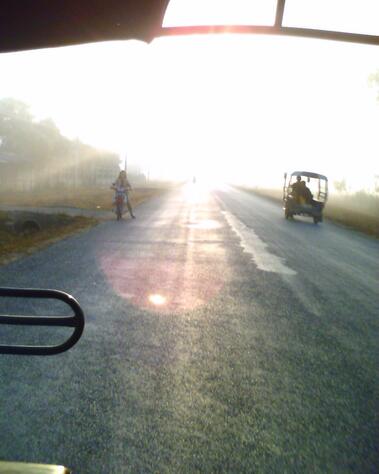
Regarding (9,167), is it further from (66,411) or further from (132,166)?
(132,166)

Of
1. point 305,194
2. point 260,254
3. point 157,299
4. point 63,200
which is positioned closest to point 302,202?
point 305,194

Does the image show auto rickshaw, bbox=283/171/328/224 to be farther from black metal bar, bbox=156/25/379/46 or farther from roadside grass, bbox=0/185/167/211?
black metal bar, bbox=156/25/379/46

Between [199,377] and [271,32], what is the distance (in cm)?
266

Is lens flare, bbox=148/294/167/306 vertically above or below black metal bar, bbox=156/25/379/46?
below

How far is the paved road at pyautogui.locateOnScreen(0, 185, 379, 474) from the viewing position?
245 cm

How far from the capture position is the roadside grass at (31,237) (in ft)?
28.9

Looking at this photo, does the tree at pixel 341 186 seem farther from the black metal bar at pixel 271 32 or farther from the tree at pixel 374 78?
the black metal bar at pixel 271 32

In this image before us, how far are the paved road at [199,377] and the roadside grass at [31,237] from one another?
4.89 ft

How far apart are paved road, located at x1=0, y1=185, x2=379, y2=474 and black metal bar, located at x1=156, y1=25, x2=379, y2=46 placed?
244 cm

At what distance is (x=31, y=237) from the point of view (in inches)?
479

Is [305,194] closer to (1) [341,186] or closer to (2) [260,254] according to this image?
(2) [260,254]

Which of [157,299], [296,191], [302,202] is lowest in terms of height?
[157,299]

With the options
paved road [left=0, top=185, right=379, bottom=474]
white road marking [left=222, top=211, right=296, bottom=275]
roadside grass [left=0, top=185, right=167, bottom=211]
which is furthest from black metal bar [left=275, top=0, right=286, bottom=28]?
roadside grass [left=0, top=185, right=167, bottom=211]

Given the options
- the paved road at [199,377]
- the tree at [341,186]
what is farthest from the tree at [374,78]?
the paved road at [199,377]
